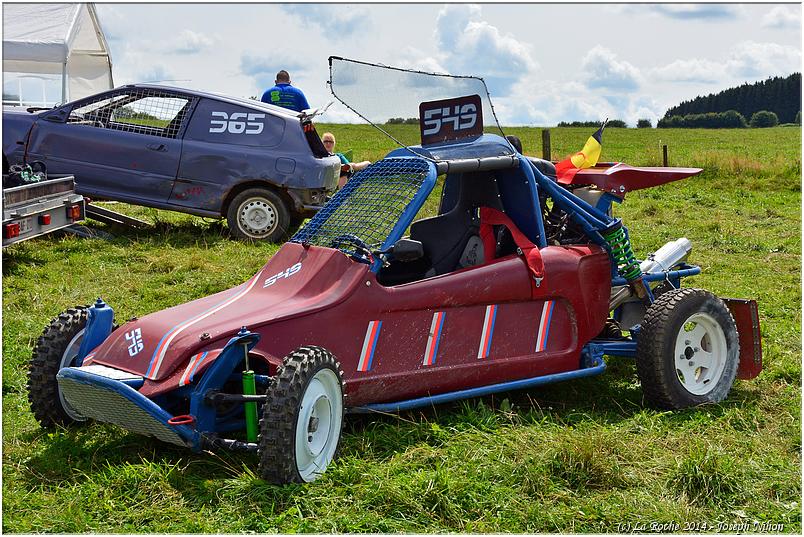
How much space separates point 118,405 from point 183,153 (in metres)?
7.34

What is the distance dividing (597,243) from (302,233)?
6.79 feet

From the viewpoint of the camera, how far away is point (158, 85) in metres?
12.0

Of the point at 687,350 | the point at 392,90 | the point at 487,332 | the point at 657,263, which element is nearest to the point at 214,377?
the point at 487,332

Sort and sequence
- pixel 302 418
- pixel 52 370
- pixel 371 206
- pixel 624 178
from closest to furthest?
pixel 302 418
pixel 52 370
pixel 371 206
pixel 624 178

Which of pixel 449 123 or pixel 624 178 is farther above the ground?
pixel 449 123

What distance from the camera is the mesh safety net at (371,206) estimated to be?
5.75 meters

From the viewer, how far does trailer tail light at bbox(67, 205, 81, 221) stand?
10.7 m

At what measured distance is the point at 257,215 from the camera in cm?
1178

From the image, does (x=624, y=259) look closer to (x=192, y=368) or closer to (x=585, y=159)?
(x=585, y=159)

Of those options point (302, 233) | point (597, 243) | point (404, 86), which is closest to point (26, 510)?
point (302, 233)

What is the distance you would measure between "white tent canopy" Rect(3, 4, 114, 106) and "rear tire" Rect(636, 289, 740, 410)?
13.2 meters

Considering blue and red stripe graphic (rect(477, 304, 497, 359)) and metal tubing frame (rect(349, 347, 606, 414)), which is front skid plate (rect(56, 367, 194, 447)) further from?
blue and red stripe graphic (rect(477, 304, 497, 359))

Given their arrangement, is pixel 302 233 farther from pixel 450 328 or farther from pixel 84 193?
pixel 84 193

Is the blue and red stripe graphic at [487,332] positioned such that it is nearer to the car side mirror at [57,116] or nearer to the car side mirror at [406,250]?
the car side mirror at [406,250]
